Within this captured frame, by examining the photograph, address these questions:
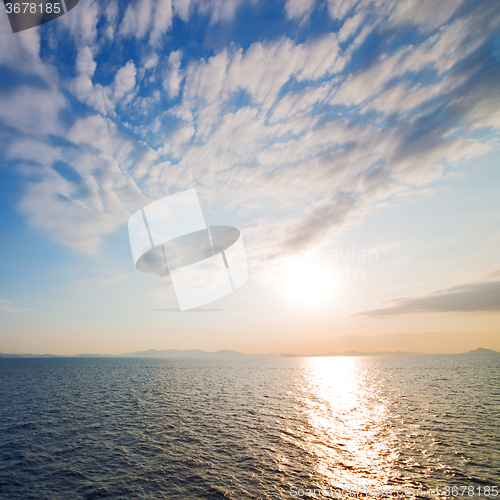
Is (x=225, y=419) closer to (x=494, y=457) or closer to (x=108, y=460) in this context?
(x=108, y=460)

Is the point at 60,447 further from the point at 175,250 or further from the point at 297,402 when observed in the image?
the point at 297,402

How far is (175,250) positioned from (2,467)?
3196 centimetres

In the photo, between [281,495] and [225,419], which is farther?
[225,419]

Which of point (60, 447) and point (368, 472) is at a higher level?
point (60, 447)

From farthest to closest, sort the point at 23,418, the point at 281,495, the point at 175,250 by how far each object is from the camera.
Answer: the point at 175,250 → the point at 23,418 → the point at 281,495

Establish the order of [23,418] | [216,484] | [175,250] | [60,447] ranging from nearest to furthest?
[216,484] → [60,447] → [23,418] → [175,250]

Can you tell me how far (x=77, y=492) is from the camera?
18.5 metres

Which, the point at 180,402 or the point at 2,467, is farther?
the point at 180,402

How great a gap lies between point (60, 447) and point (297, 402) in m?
40.6

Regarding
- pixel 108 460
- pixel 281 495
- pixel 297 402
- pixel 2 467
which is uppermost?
pixel 2 467

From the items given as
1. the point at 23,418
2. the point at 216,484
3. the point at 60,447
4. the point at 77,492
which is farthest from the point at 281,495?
the point at 23,418

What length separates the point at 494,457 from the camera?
934 inches

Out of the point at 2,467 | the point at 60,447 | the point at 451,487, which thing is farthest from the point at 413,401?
the point at 2,467

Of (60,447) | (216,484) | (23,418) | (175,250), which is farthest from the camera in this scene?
(175,250)
